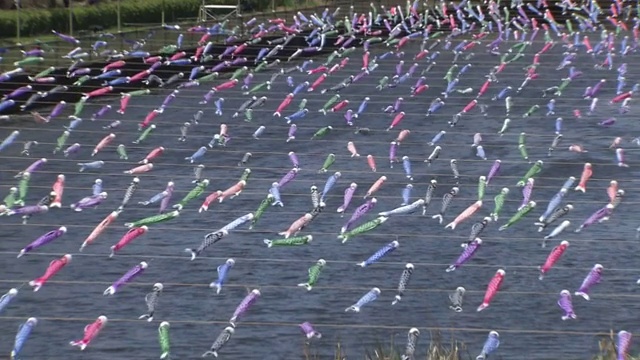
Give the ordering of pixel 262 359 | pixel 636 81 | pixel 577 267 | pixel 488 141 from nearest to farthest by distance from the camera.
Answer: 1. pixel 262 359
2. pixel 577 267
3. pixel 488 141
4. pixel 636 81

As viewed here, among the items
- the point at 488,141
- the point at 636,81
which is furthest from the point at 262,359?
the point at 636,81

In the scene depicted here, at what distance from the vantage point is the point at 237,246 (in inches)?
1438

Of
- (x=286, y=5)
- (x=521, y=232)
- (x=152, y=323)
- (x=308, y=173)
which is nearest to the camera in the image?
(x=152, y=323)

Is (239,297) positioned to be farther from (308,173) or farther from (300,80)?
(300,80)

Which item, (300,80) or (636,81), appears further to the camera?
(636,81)

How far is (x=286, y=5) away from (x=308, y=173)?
22.2 m

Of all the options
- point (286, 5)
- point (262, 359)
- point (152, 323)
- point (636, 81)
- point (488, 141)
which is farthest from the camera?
point (286, 5)

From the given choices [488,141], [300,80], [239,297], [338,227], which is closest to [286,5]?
[300,80]

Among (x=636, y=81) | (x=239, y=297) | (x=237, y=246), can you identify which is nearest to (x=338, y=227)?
(x=237, y=246)

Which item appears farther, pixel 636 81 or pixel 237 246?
pixel 636 81

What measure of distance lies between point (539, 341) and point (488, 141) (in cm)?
1790

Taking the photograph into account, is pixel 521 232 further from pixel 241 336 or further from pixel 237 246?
pixel 241 336

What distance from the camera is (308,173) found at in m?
42.6

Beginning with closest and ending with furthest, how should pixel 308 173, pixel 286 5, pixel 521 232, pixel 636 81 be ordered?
pixel 521 232 < pixel 308 173 < pixel 636 81 < pixel 286 5
